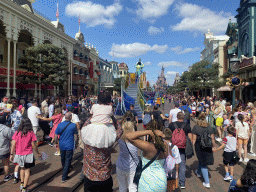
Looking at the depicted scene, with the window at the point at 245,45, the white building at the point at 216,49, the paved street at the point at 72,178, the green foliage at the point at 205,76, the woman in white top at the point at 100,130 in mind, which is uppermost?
the white building at the point at 216,49

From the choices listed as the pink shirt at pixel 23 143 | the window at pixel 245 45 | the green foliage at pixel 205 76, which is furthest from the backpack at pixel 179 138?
the green foliage at pixel 205 76

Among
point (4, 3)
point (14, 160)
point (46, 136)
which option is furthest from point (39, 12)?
point (14, 160)

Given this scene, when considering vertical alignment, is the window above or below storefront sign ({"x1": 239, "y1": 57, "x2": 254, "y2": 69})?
above

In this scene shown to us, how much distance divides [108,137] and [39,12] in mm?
28842

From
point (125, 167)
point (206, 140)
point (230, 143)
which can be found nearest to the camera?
point (125, 167)

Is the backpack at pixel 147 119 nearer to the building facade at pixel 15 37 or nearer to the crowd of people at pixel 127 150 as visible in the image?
the crowd of people at pixel 127 150

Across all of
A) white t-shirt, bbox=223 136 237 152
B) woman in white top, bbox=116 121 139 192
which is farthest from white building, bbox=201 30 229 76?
woman in white top, bbox=116 121 139 192

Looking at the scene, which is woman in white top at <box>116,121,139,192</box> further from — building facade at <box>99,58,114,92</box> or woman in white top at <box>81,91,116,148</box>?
building facade at <box>99,58,114,92</box>

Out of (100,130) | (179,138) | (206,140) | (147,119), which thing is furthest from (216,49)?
(100,130)

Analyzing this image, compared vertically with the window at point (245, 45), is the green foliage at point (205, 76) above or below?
below

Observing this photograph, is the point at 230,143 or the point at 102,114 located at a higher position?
the point at 102,114

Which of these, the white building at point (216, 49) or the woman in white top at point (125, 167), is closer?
the woman in white top at point (125, 167)

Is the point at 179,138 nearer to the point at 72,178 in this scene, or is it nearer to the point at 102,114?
the point at 102,114

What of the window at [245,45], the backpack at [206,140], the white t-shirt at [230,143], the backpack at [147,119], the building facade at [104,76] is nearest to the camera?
the backpack at [206,140]
